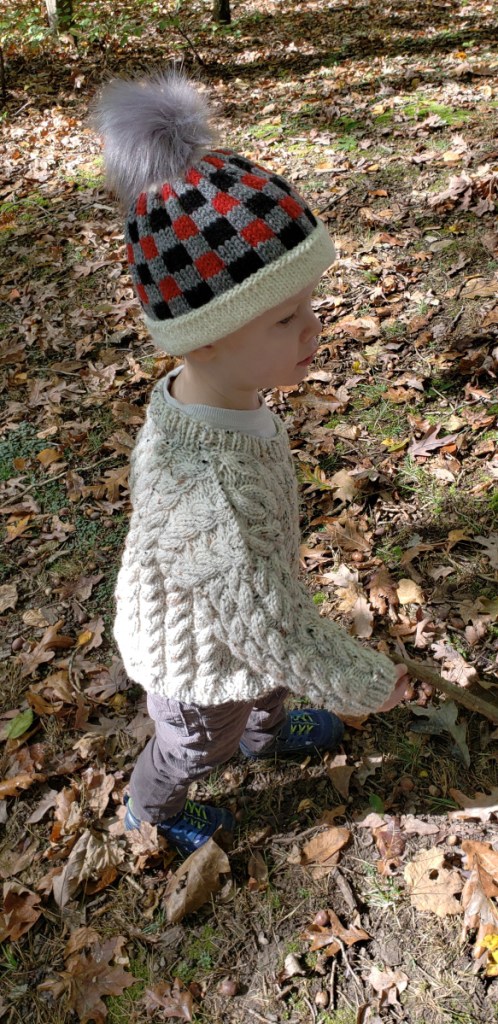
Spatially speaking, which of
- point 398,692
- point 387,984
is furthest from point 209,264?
point 387,984

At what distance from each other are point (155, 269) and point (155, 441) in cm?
47

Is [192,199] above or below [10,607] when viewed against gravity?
above

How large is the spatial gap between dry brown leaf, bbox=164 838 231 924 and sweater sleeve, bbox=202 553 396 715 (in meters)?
1.03

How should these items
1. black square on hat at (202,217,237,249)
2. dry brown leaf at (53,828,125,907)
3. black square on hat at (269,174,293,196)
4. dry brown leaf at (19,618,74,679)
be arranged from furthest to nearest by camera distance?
dry brown leaf at (19,618,74,679)
dry brown leaf at (53,828,125,907)
black square on hat at (269,174,293,196)
black square on hat at (202,217,237,249)

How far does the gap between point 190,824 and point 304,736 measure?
569 mm

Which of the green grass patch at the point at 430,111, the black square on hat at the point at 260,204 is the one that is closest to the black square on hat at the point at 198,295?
the black square on hat at the point at 260,204

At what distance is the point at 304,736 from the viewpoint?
2.89 metres

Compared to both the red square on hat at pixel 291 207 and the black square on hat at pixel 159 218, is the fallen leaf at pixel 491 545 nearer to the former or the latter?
the red square on hat at pixel 291 207

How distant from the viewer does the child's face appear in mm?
1834

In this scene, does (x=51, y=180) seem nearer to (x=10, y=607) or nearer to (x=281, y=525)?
(x=10, y=607)

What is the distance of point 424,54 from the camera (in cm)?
852

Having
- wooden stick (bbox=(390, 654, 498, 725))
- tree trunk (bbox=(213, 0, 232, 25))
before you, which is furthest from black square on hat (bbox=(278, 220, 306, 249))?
tree trunk (bbox=(213, 0, 232, 25))

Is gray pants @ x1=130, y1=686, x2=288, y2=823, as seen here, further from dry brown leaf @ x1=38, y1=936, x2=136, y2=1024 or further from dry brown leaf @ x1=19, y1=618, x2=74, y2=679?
dry brown leaf @ x1=19, y1=618, x2=74, y2=679

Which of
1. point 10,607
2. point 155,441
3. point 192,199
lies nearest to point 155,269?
point 192,199
